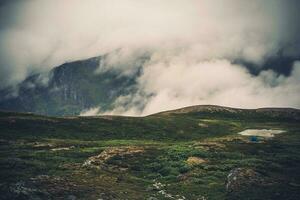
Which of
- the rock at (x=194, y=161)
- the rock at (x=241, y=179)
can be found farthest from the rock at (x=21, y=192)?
the rock at (x=194, y=161)

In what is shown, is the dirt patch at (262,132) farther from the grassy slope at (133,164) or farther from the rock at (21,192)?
the rock at (21,192)

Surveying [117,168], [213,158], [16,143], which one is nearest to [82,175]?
[117,168]

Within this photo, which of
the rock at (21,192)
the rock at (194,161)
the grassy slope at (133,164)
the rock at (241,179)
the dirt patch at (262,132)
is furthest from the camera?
the dirt patch at (262,132)

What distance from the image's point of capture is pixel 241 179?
4909 cm

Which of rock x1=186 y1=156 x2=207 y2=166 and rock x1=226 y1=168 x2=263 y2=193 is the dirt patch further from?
rock x1=226 y1=168 x2=263 y2=193

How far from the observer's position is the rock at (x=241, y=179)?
154 ft

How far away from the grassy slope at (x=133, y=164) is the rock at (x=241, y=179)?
83cm

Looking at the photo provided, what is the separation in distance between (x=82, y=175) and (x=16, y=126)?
54405 mm

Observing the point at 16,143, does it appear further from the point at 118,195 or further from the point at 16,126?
the point at 118,195

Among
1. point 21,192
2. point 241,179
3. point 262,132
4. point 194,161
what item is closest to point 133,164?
point 194,161

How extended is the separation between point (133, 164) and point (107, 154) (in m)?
6.37

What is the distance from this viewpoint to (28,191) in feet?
134

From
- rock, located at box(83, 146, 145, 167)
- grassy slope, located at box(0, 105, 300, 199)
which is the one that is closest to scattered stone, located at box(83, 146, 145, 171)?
rock, located at box(83, 146, 145, 167)

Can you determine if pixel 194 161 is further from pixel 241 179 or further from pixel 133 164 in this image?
pixel 241 179
